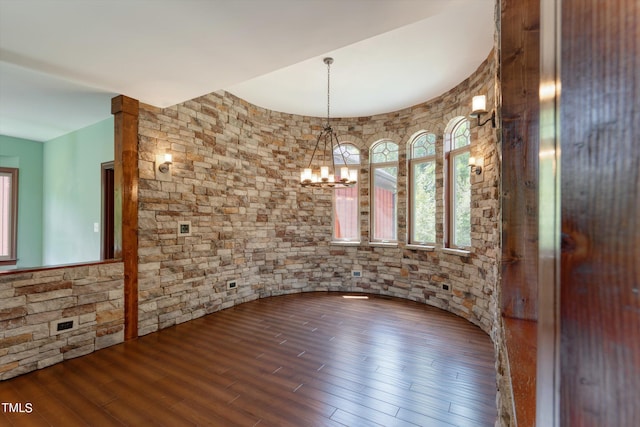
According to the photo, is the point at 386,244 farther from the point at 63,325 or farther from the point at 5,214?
the point at 5,214

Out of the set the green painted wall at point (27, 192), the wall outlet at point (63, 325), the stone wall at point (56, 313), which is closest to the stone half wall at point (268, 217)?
the stone wall at point (56, 313)

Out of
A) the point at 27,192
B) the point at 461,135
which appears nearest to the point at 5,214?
the point at 27,192

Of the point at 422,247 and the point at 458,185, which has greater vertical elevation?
the point at 458,185

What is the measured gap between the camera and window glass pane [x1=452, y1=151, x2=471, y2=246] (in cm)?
431

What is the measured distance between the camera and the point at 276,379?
2568 millimetres

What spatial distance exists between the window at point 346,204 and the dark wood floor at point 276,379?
7.22 feet

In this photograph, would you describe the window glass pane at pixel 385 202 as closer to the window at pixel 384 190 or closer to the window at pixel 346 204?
the window at pixel 384 190

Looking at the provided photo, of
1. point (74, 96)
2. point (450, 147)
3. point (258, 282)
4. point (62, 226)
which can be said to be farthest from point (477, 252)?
point (62, 226)

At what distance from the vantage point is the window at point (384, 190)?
5.50 meters

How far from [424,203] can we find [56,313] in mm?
5130

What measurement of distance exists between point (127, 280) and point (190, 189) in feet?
4.57

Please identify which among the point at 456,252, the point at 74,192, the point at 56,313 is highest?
the point at 74,192

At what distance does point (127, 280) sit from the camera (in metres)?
3.38

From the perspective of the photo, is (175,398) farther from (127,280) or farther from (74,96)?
(74,96)
